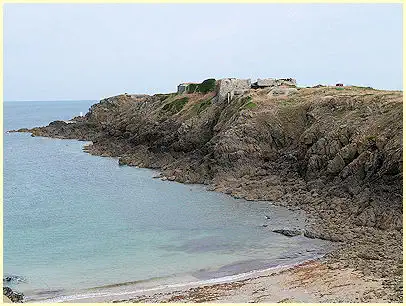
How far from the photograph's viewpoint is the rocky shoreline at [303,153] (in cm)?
2667

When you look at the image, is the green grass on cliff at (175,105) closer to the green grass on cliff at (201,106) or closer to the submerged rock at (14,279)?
the green grass on cliff at (201,106)

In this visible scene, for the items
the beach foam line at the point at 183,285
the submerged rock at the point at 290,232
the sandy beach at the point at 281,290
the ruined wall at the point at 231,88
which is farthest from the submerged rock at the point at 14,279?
the ruined wall at the point at 231,88

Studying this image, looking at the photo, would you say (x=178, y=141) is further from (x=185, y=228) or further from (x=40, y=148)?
(x=40, y=148)

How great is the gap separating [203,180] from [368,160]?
47.3 ft

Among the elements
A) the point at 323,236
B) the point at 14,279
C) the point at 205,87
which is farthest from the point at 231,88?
the point at 14,279

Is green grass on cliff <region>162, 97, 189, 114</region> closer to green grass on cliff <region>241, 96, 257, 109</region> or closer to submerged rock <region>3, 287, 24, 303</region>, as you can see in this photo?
green grass on cliff <region>241, 96, 257, 109</region>

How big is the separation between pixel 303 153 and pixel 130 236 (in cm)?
1746

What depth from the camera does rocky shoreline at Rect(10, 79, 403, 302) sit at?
87.5 feet

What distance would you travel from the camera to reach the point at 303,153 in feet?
131

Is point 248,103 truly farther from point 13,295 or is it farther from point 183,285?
point 13,295

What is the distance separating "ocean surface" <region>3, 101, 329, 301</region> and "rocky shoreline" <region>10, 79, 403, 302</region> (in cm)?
Answer: 211

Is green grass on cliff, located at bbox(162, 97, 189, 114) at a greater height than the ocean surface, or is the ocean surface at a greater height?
green grass on cliff, located at bbox(162, 97, 189, 114)

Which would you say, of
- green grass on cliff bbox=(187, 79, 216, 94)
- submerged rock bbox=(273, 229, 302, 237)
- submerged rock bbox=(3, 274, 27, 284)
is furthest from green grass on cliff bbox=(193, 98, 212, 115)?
submerged rock bbox=(3, 274, 27, 284)

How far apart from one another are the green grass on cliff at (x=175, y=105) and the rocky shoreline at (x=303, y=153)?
185 mm
